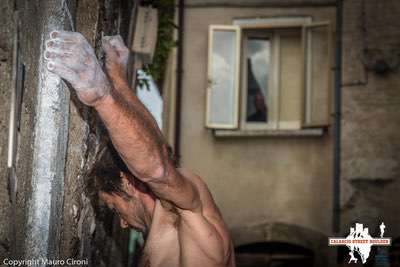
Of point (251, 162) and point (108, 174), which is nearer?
point (108, 174)

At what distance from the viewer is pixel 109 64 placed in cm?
465

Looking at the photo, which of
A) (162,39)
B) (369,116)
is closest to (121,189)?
(162,39)

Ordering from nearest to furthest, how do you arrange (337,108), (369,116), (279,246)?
(369,116) → (337,108) → (279,246)

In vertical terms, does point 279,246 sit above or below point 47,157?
below

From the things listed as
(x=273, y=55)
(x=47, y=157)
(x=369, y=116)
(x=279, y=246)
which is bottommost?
(x=279, y=246)

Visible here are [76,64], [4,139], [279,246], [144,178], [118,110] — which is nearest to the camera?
[76,64]

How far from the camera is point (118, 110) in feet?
13.4

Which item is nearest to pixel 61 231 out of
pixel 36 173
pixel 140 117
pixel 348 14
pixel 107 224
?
pixel 36 173

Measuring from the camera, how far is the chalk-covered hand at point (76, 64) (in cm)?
397

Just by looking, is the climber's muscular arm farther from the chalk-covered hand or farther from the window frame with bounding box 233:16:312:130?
the window frame with bounding box 233:16:312:130

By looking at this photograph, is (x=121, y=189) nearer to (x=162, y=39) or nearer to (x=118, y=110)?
(x=118, y=110)

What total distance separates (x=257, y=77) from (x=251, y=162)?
1.15 meters

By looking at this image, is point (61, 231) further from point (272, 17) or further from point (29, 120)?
point (272, 17)

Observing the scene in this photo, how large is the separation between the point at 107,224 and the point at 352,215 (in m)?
6.94
